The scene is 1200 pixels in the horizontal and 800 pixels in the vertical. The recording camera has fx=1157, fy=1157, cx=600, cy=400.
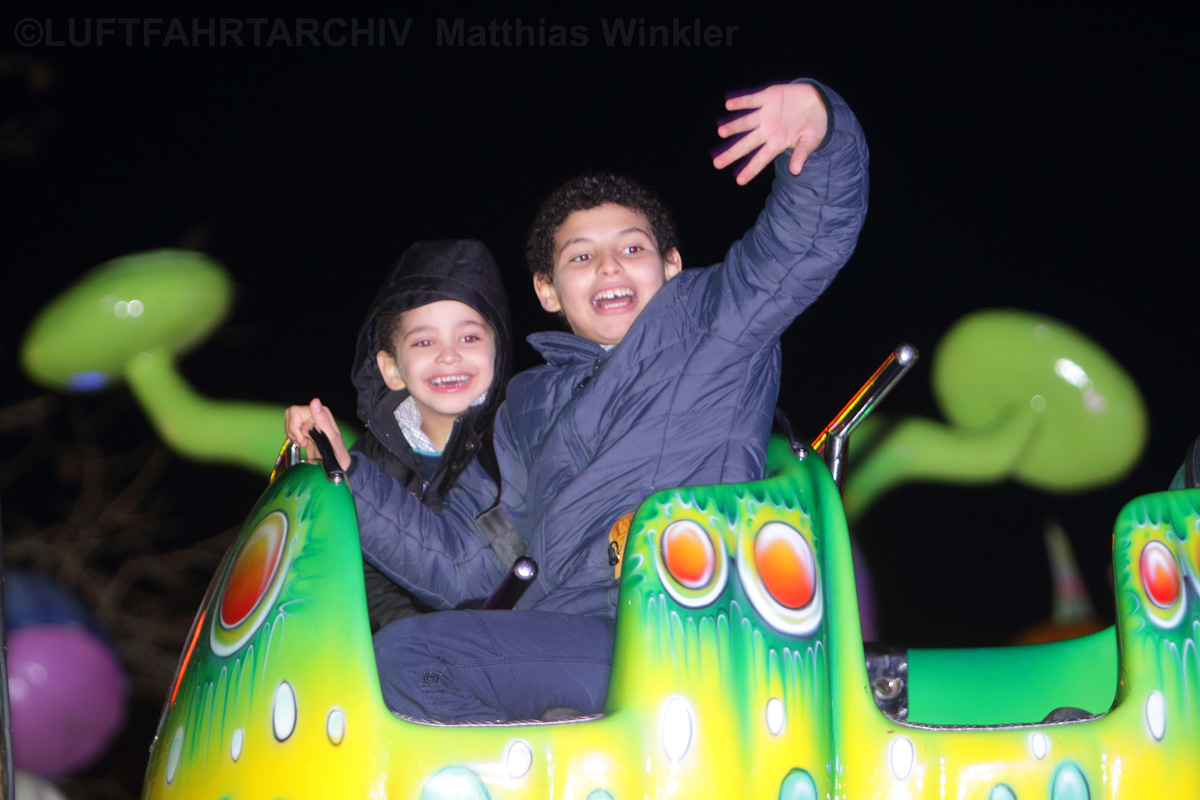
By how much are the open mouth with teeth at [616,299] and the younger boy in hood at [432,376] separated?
0.28m

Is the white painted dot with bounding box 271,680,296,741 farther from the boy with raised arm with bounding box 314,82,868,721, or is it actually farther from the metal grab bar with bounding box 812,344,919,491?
the metal grab bar with bounding box 812,344,919,491

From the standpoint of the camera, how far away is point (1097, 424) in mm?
2584

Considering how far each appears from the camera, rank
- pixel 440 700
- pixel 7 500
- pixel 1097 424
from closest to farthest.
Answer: pixel 440 700 < pixel 1097 424 < pixel 7 500

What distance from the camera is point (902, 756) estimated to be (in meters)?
1.08

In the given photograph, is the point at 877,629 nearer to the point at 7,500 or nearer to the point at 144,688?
the point at 144,688

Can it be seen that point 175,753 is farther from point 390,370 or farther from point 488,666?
point 390,370

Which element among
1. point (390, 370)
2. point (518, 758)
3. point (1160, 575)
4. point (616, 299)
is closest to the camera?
point (518, 758)

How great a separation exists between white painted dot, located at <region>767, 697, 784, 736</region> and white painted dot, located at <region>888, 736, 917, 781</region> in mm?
127

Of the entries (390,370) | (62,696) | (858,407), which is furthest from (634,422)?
(62,696)

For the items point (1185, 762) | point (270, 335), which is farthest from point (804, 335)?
point (1185, 762)

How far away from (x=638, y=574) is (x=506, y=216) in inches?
108

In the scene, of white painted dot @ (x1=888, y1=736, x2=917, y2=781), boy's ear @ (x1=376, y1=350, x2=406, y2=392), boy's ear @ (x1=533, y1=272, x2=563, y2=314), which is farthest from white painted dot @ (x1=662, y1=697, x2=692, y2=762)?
boy's ear @ (x1=376, y1=350, x2=406, y2=392)

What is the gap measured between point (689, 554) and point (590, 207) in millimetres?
799

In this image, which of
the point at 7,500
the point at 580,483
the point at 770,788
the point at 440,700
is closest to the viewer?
the point at 770,788
